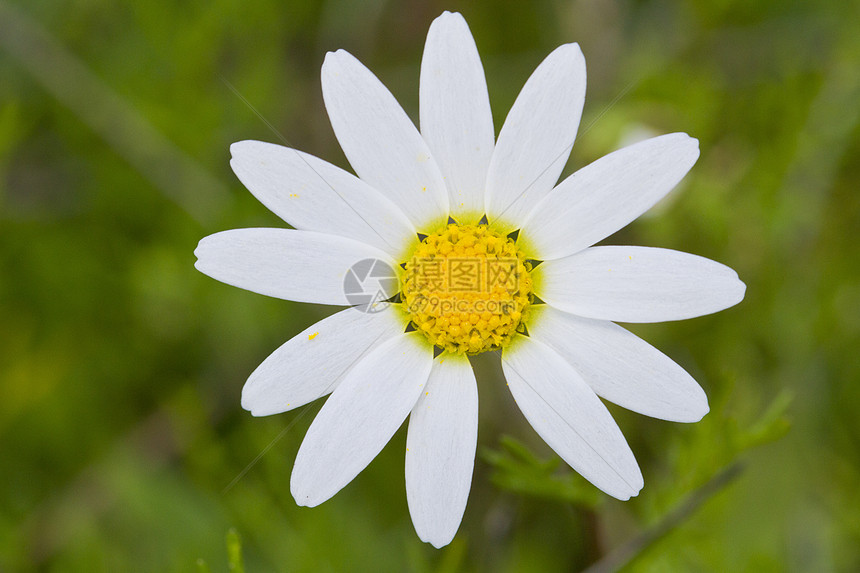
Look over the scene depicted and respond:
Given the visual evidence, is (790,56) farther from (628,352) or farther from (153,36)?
(153,36)

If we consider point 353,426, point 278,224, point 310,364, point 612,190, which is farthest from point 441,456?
point 278,224

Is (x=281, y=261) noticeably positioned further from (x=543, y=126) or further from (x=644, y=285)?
(x=644, y=285)

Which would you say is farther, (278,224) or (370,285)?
(278,224)

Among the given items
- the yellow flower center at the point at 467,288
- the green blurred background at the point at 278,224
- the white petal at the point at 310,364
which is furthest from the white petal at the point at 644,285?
the green blurred background at the point at 278,224

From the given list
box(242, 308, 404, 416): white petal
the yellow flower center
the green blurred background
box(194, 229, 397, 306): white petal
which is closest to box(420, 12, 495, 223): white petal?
the yellow flower center

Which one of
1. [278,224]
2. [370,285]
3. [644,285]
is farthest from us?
[278,224]

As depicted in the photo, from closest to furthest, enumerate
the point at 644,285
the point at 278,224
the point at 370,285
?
the point at 644,285
the point at 370,285
the point at 278,224

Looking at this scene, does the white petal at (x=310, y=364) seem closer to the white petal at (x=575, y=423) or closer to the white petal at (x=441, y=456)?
the white petal at (x=441, y=456)

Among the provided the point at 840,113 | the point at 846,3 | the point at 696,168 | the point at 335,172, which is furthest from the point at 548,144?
the point at 846,3
